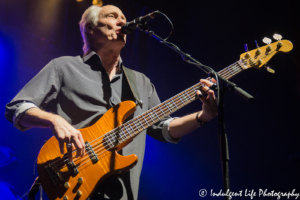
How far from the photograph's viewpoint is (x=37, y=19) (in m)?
4.08

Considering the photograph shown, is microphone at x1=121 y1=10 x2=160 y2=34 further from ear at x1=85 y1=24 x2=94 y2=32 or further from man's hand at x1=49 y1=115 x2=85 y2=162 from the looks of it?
man's hand at x1=49 y1=115 x2=85 y2=162

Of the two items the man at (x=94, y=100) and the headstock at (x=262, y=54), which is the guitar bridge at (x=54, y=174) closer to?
the man at (x=94, y=100)

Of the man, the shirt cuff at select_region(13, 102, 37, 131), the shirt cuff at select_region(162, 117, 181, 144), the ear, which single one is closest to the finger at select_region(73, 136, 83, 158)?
the man

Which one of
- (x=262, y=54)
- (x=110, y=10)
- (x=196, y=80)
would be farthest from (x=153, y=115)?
(x=196, y=80)

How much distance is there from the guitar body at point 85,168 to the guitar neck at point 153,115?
0.08 metres

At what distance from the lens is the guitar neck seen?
187 cm

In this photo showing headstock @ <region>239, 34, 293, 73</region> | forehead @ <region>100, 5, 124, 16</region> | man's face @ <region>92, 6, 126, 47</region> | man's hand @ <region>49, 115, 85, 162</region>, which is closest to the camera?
man's hand @ <region>49, 115, 85, 162</region>

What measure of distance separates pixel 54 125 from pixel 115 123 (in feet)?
1.62

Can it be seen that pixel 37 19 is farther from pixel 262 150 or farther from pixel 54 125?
pixel 262 150

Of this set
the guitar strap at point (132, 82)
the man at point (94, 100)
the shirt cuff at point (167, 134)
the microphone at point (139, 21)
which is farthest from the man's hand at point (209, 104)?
the microphone at point (139, 21)

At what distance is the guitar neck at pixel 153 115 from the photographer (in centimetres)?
187

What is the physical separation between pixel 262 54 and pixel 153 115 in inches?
51.5

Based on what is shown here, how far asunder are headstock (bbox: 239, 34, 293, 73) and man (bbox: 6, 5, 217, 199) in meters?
0.57

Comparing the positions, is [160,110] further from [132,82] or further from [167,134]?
[132,82]
